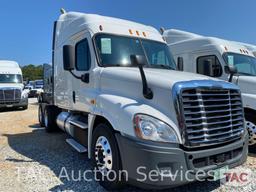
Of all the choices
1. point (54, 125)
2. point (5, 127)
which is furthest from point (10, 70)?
point (54, 125)

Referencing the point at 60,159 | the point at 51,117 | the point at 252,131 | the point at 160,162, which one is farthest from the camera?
the point at 51,117

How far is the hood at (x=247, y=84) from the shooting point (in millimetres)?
6605

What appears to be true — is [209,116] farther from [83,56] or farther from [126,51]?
[83,56]

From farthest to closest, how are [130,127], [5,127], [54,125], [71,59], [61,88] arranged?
[5,127]
[54,125]
[61,88]
[71,59]
[130,127]

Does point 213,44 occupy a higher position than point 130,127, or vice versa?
point 213,44

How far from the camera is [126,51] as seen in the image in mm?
5156

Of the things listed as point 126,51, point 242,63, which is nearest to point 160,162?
point 126,51

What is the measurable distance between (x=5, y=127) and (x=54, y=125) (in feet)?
9.32

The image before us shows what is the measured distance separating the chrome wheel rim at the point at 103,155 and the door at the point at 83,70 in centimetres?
91

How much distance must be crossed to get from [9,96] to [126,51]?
1431cm

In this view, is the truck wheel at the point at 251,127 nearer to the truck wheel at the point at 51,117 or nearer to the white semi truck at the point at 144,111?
the white semi truck at the point at 144,111

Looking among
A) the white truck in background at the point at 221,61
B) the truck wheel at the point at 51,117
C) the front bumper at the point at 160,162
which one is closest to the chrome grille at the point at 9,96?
the truck wheel at the point at 51,117

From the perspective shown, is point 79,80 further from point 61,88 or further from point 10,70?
point 10,70

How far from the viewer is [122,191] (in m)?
4.25
